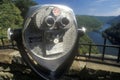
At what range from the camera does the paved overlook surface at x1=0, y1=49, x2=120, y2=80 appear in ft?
9.87

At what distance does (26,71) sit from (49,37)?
1.20 meters

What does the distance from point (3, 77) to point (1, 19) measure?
975cm

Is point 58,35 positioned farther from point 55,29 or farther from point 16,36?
point 16,36

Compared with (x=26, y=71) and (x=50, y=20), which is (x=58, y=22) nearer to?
(x=50, y=20)

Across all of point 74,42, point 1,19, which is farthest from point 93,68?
point 1,19

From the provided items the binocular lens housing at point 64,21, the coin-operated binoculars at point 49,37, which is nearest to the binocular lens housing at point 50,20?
the coin-operated binoculars at point 49,37

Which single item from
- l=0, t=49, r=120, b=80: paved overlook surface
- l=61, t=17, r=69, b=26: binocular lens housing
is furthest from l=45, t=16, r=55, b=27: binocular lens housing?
l=0, t=49, r=120, b=80: paved overlook surface

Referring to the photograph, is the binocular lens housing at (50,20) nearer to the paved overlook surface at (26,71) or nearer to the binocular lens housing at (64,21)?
the binocular lens housing at (64,21)

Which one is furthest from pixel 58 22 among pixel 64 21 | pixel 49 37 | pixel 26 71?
pixel 26 71

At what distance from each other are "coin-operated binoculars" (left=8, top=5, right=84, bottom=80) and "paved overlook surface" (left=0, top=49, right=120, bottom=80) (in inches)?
20.6

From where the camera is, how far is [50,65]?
2.62m

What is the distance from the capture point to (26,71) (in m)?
3.44

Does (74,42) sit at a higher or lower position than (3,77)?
higher

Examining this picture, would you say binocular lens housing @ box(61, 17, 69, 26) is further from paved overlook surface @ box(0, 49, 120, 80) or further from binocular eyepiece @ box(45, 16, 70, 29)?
paved overlook surface @ box(0, 49, 120, 80)
